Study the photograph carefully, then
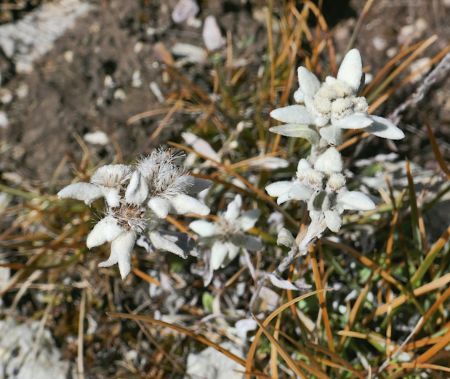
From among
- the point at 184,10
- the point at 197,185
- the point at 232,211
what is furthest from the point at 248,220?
the point at 184,10

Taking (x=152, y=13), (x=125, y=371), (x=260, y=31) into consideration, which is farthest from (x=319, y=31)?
(x=125, y=371)

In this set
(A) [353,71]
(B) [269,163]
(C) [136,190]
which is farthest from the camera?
(B) [269,163]

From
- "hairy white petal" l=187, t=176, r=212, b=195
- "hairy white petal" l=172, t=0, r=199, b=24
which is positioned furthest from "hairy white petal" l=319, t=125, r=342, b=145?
"hairy white petal" l=172, t=0, r=199, b=24

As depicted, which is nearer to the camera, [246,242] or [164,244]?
[164,244]

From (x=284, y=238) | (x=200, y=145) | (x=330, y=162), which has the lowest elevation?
(x=200, y=145)

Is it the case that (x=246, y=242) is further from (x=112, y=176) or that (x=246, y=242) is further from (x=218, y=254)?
(x=112, y=176)

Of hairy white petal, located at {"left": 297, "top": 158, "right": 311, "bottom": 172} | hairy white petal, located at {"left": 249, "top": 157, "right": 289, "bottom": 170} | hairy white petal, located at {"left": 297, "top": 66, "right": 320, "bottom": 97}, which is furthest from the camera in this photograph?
hairy white petal, located at {"left": 249, "top": 157, "right": 289, "bottom": 170}

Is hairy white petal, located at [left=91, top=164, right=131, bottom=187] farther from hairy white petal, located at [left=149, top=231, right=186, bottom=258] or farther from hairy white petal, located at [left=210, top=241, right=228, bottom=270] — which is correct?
hairy white petal, located at [left=210, top=241, right=228, bottom=270]
